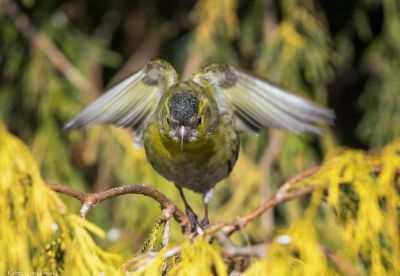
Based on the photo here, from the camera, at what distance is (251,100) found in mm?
2289

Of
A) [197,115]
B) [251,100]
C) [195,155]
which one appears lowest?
[251,100]

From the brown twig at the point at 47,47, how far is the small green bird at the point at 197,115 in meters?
0.92

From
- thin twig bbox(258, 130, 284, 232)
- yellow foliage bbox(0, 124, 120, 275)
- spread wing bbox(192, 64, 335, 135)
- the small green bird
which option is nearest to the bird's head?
the small green bird

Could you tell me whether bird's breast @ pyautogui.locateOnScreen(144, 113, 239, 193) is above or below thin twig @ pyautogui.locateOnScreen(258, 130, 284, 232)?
above

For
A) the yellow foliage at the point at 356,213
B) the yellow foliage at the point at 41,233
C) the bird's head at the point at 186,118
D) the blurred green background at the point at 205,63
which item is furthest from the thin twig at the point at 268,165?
the yellow foliage at the point at 41,233

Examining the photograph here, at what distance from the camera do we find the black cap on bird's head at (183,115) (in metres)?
1.93

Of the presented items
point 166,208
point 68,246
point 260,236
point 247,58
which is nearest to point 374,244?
point 166,208

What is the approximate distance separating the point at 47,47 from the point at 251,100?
4.31ft

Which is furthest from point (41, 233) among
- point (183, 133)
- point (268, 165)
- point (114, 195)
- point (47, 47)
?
point (47, 47)

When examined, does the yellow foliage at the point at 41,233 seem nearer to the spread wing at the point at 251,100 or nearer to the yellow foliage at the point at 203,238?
the yellow foliage at the point at 203,238

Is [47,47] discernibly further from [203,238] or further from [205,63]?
[203,238]

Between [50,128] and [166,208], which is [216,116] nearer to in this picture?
[166,208]

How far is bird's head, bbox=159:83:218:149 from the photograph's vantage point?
6.34 ft

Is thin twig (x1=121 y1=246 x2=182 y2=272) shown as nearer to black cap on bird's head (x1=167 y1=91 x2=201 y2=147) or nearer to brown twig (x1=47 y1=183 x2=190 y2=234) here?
brown twig (x1=47 y1=183 x2=190 y2=234)
